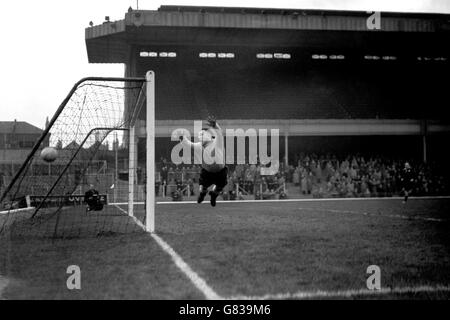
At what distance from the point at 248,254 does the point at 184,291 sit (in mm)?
2030

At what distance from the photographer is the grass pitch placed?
173 inches

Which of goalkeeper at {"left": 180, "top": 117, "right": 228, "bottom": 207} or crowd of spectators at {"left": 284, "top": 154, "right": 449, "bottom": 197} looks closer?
goalkeeper at {"left": 180, "top": 117, "right": 228, "bottom": 207}

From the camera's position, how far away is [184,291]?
428 cm

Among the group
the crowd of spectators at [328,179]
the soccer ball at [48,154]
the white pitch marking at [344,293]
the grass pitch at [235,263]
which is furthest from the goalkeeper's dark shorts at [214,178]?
the crowd of spectators at [328,179]

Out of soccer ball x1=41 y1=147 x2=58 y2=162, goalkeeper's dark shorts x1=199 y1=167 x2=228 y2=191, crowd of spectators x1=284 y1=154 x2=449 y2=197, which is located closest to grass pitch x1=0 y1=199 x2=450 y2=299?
goalkeeper's dark shorts x1=199 y1=167 x2=228 y2=191

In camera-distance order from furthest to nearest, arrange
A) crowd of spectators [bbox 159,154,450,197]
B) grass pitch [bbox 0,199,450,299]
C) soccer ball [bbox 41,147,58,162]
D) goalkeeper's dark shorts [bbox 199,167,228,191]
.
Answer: crowd of spectators [bbox 159,154,450,197], soccer ball [bbox 41,147,58,162], goalkeeper's dark shorts [bbox 199,167,228,191], grass pitch [bbox 0,199,450,299]

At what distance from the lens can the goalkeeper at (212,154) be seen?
983 centimetres

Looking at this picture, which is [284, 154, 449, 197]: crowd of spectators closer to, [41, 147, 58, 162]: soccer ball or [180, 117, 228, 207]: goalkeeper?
[180, 117, 228, 207]: goalkeeper

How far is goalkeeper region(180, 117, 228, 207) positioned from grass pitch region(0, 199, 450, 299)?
5.95 ft

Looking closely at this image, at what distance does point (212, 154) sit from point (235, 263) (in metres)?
4.88

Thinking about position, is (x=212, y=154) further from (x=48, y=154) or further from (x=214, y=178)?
(x=48, y=154)

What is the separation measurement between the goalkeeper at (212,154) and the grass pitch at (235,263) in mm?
1812

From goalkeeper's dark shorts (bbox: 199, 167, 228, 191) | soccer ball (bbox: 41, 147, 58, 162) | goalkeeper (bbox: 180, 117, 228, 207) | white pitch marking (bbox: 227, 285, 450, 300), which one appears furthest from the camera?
soccer ball (bbox: 41, 147, 58, 162)

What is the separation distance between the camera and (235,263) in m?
5.55
